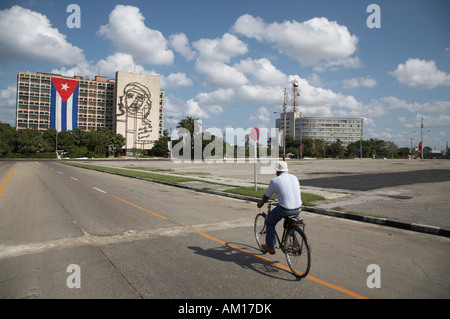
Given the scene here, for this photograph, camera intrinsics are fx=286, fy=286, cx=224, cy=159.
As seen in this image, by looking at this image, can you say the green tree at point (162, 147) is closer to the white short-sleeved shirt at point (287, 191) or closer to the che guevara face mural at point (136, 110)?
the che guevara face mural at point (136, 110)

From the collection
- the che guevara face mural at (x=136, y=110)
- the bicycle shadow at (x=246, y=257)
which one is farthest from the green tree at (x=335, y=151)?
the bicycle shadow at (x=246, y=257)

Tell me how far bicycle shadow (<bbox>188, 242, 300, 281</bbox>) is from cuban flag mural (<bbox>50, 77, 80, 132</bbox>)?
8406cm

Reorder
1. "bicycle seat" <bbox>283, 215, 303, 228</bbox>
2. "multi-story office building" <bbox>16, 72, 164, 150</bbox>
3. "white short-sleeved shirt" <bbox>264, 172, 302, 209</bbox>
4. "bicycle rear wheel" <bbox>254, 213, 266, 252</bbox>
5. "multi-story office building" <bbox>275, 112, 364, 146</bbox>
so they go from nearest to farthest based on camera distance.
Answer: "bicycle seat" <bbox>283, 215, 303, 228</bbox> → "white short-sleeved shirt" <bbox>264, 172, 302, 209</bbox> → "bicycle rear wheel" <bbox>254, 213, 266, 252</bbox> → "multi-story office building" <bbox>16, 72, 164, 150</bbox> → "multi-story office building" <bbox>275, 112, 364, 146</bbox>

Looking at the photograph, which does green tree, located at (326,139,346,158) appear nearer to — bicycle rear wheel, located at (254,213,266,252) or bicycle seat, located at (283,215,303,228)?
bicycle rear wheel, located at (254,213,266,252)

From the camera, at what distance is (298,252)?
4.57 metres

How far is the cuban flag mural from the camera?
79.1 m

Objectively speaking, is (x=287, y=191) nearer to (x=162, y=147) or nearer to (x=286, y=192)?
(x=286, y=192)

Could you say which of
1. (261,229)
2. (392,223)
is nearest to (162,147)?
(392,223)

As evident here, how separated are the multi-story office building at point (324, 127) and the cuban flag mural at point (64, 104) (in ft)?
416

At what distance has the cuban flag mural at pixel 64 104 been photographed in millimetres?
79113

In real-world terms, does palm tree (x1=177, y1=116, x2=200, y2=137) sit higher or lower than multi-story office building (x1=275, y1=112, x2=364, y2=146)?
lower

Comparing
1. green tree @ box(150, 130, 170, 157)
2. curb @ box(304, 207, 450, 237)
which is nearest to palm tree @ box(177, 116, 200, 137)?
green tree @ box(150, 130, 170, 157)
